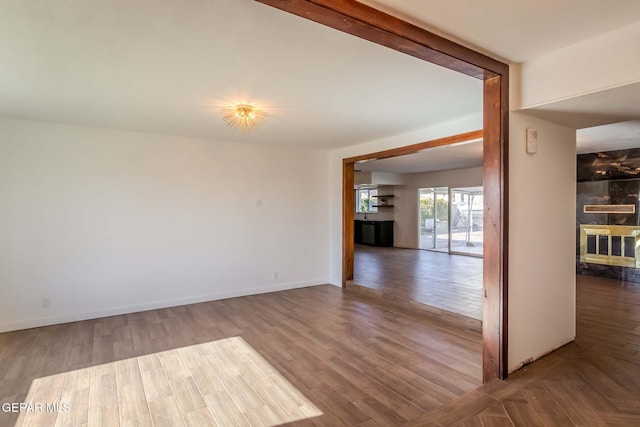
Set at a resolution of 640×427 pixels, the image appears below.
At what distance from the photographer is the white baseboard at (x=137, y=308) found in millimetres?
3967

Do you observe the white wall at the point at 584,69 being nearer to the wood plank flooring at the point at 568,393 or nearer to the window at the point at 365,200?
the wood plank flooring at the point at 568,393

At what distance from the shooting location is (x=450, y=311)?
4.06m

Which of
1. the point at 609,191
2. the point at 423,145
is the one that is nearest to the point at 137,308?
the point at 423,145

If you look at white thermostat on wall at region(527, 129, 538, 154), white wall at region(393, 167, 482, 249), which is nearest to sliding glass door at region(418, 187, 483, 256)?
white wall at region(393, 167, 482, 249)

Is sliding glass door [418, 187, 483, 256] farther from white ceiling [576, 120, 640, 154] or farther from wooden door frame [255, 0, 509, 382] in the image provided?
wooden door frame [255, 0, 509, 382]

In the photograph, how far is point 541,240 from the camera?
2.83 metres

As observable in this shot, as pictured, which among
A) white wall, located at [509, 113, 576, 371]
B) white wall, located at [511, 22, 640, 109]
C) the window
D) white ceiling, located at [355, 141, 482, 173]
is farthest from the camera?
the window

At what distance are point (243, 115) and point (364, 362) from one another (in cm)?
277

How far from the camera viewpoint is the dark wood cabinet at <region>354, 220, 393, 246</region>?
36.1ft

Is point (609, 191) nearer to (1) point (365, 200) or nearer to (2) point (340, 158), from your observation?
(2) point (340, 158)

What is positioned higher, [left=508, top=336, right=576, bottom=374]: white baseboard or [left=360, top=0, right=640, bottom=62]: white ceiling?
[left=360, top=0, right=640, bottom=62]: white ceiling

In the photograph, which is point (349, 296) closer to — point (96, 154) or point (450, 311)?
point (450, 311)

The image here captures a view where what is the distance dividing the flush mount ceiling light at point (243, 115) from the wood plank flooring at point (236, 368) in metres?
2.44

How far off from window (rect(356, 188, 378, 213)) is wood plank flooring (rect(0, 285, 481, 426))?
7.73m
